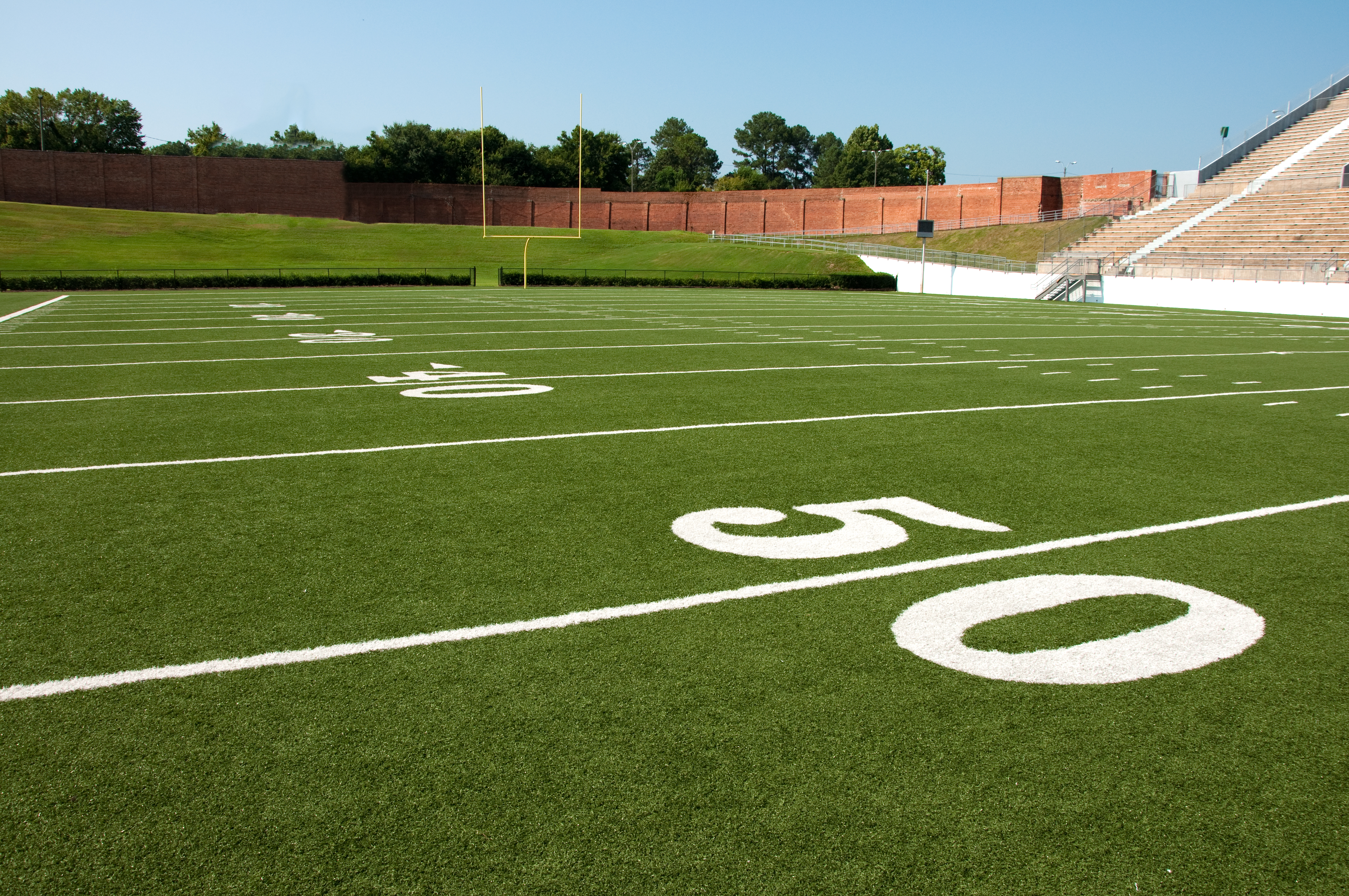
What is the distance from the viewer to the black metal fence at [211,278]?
34.8 m

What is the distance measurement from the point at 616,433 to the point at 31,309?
21.7 m

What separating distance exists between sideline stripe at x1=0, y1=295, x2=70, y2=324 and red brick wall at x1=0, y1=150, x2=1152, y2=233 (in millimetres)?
45766

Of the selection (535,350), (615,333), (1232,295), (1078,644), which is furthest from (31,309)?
(1232,295)

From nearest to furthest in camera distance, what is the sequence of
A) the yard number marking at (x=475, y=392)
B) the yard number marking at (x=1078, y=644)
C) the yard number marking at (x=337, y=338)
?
the yard number marking at (x=1078, y=644) < the yard number marking at (x=475, y=392) < the yard number marking at (x=337, y=338)

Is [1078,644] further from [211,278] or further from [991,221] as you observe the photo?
[991,221]

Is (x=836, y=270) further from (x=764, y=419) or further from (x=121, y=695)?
(x=121, y=695)

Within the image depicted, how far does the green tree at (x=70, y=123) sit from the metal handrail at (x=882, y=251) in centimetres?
6625

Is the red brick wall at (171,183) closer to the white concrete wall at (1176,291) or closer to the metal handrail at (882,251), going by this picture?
the metal handrail at (882,251)

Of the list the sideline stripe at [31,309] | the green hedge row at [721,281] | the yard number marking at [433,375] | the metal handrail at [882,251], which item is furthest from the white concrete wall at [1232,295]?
the sideline stripe at [31,309]

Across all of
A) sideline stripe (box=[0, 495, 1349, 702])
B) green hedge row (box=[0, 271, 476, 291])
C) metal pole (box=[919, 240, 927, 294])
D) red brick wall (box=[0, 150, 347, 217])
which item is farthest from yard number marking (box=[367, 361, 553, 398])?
red brick wall (box=[0, 150, 347, 217])

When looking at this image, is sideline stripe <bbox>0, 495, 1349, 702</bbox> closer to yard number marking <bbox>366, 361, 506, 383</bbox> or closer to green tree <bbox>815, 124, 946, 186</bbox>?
yard number marking <bbox>366, 361, 506, 383</bbox>

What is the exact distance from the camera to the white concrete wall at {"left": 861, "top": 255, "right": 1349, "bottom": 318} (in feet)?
92.0

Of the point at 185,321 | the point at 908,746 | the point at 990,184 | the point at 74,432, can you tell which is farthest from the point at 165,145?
the point at 908,746

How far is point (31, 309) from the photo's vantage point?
23.4 meters
